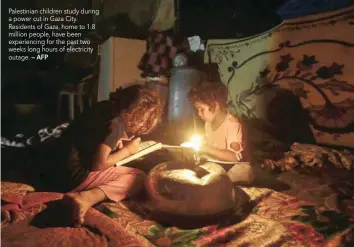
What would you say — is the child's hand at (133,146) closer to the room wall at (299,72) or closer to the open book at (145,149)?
the open book at (145,149)

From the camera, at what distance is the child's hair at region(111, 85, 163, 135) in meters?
1.23

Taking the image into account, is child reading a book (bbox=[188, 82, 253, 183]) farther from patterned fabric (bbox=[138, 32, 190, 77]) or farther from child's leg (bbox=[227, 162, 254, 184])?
patterned fabric (bbox=[138, 32, 190, 77])

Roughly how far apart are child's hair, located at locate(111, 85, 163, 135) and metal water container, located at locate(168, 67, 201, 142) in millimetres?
54

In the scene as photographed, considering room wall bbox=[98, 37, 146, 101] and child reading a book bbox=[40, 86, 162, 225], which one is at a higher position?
room wall bbox=[98, 37, 146, 101]

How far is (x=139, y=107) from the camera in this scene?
1.25m

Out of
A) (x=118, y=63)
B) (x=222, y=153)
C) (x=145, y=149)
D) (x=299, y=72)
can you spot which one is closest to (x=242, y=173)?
(x=222, y=153)

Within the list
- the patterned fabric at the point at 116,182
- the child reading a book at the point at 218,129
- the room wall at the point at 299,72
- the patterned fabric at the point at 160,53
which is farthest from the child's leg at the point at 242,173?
the patterned fabric at the point at 160,53

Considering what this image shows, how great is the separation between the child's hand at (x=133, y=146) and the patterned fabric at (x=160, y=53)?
0.26 metres

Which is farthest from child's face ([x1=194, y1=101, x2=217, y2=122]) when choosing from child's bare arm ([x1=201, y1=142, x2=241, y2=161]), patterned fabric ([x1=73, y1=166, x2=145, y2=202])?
patterned fabric ([x1=73, y1=166, x2=145, y2=202])

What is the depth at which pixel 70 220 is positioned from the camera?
1039 mm

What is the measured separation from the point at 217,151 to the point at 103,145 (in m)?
0.44

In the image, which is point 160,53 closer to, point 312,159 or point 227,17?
point 227,17

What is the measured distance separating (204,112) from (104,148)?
411 millimetres

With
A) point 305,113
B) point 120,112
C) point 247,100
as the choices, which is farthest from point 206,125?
point 305,113
